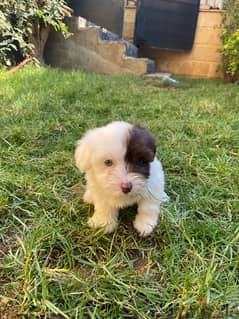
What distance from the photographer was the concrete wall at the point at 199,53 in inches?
319

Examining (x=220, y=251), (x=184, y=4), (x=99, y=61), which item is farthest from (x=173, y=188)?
(x=184, y=4)

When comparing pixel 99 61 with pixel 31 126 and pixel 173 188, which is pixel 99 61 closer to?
pixel 31 126

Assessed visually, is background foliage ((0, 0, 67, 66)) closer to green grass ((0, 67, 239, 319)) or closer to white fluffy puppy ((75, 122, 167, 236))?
green grass ((0, 67, 239, 319))

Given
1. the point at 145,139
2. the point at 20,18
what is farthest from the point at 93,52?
the point at 145,139

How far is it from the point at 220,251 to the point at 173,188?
69cm

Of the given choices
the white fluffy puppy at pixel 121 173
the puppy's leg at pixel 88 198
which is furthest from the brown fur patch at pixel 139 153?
the puppy's leg at pixel 88 198

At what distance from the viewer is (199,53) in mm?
8453

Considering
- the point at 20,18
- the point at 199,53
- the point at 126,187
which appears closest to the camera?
the point at 126,187

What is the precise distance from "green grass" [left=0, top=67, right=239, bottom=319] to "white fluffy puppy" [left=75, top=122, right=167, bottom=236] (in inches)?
3.4

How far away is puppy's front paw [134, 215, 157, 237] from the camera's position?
1.64m

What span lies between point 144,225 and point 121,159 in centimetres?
41

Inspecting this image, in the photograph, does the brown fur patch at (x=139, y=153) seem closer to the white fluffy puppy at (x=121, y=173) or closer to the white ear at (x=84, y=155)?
the white fluffy puppy at (x=121, y=173)

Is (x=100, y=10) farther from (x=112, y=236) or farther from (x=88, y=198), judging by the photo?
(x=112, y=236)

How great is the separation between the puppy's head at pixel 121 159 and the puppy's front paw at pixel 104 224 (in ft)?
0.75
